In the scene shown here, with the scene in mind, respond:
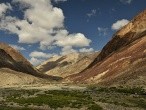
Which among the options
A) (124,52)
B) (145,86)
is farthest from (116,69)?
(145,86)

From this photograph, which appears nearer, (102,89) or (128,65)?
(102,89)

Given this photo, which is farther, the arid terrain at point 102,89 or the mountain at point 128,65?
the mountain at point 128,65

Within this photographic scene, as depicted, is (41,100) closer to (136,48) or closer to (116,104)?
(116,104)

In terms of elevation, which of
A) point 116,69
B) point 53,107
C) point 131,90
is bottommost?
point 53,107

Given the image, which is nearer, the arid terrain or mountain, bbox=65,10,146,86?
the arid terrain

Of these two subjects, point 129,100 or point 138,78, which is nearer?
point 129,100

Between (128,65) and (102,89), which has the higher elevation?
(128,65)

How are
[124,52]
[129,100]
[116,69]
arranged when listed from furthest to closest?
[124,52] → [116,69] → [129,100]

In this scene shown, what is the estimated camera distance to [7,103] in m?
54.3

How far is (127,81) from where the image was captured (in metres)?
96.1

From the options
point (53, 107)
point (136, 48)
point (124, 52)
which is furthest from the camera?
point (124, 52)

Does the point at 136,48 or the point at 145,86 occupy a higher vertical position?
the point at 136,48

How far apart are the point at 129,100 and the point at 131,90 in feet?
59.9

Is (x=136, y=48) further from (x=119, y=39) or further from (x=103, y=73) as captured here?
(x=119, y=39)
